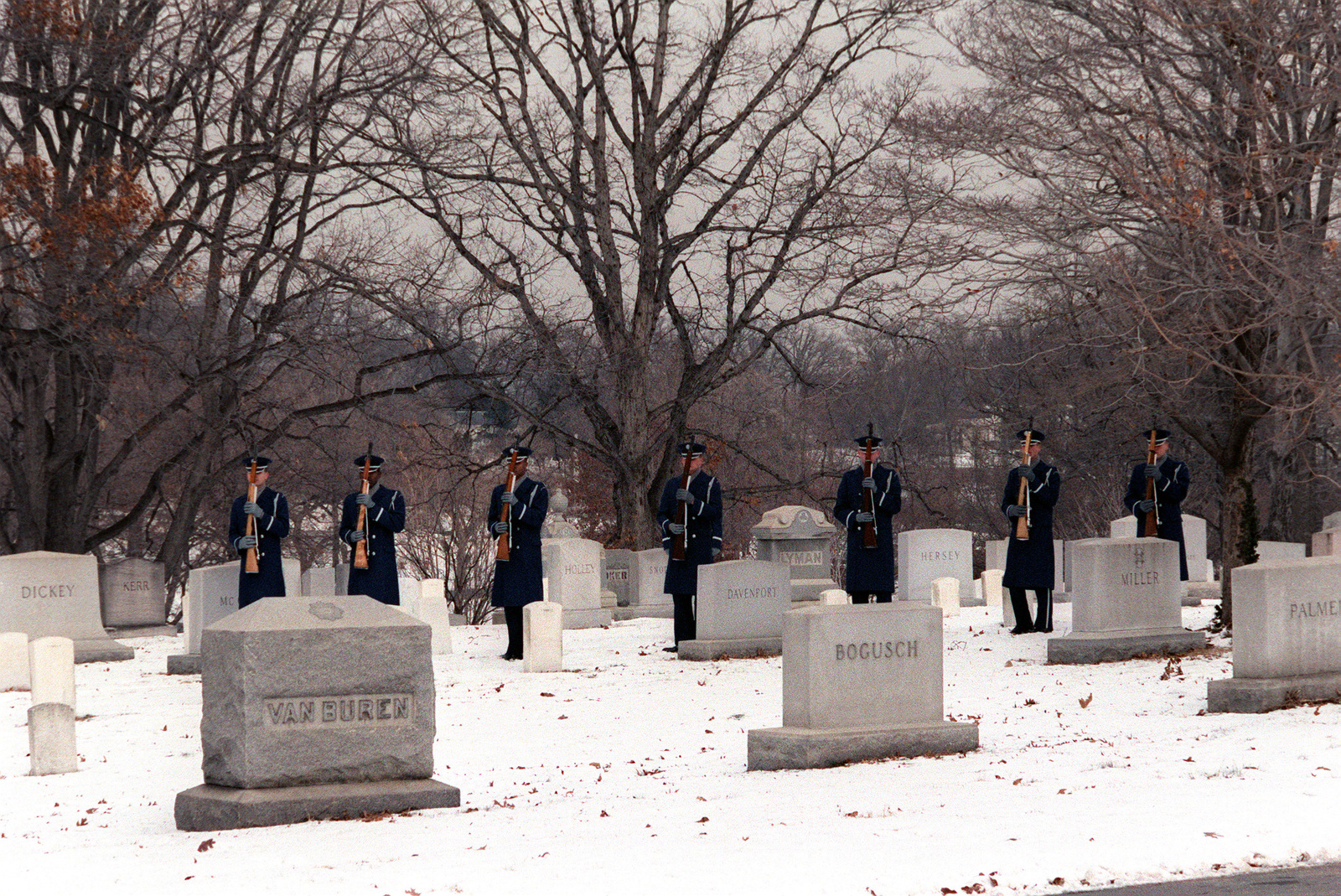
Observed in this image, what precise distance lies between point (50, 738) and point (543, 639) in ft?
16.4

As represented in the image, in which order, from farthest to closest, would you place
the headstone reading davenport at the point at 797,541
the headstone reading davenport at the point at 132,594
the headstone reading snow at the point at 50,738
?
the headstone reading davenport at the point at 797,541 < the headstone reading davenport at the point at 132,594 < the headstone reading snow at the point at 50,738

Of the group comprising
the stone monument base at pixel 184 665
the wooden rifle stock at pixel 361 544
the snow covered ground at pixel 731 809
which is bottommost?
the snow covered ground at pixel 731 809

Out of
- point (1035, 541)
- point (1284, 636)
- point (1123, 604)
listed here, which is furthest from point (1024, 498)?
point (1284, 636)

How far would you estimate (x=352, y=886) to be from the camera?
527 cm

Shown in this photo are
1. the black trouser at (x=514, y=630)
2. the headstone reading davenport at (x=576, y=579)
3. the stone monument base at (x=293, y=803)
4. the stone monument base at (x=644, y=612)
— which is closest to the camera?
the stone monument base at (x=293, y=803)

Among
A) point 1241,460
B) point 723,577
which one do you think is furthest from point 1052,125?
point 723,577

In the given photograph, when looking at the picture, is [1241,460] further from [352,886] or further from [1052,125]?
[352,886]

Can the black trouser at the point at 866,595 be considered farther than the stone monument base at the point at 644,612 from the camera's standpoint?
No

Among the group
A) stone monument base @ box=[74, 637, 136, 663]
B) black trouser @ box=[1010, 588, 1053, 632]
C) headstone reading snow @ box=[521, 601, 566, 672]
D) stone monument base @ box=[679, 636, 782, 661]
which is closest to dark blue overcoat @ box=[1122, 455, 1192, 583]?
black trouser @ box=[1010, 588, 1053, 632]

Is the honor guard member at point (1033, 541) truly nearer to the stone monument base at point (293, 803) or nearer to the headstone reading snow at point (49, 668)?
the headstone reading snow at point (49, 668)

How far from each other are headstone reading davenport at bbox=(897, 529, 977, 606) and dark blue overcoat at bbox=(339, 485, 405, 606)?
8857 millimetres

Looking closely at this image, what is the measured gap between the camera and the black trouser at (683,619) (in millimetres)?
14391

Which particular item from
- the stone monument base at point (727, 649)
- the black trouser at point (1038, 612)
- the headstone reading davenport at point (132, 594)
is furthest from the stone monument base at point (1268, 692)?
the headstone reading davenport at point (132, 594)

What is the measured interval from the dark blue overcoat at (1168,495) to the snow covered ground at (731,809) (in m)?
4.15
